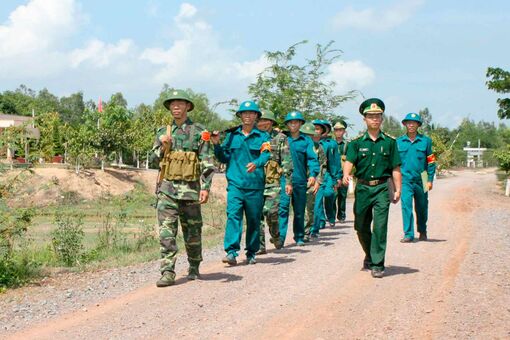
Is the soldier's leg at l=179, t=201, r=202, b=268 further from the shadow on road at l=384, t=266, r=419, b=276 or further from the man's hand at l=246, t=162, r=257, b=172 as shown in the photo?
the shadow on road at l=384, t=266, r=419, b=276

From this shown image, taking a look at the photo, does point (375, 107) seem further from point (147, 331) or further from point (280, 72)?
point (280, 72)

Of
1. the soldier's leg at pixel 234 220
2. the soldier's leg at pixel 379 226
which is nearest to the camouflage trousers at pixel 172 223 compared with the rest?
the soldier's leg at pixel 234 220

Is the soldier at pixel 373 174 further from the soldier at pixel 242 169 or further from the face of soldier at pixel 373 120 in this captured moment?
the soldier at pixel 242 169

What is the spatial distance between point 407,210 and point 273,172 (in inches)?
99.3

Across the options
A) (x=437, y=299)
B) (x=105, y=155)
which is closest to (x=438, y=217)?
(x=437, y=299)

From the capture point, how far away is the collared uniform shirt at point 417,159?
453 inches

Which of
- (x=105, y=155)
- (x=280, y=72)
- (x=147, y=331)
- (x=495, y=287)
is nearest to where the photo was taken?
(x=147, y=331)

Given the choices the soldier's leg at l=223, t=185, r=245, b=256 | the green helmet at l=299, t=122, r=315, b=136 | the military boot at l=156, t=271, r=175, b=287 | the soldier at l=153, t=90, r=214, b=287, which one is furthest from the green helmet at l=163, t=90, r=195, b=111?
the green helmet at l=299, t=122, r=315, b=136

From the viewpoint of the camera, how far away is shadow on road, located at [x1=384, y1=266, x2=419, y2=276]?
8.15 meters

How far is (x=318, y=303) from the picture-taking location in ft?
21.5

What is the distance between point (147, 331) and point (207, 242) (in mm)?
7152

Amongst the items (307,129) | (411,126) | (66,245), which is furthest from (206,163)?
(411,126)

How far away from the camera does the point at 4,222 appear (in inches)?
351

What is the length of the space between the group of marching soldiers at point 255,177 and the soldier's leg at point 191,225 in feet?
0.04
